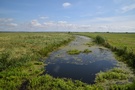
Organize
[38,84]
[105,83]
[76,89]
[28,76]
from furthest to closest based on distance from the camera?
[28,76] < [105,83] < [38,84] < [76,89]

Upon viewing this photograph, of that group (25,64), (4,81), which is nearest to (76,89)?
(4,81)

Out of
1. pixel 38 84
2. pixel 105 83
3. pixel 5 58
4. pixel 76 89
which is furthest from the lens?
pixel 5 58

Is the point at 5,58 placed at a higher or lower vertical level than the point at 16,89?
higher

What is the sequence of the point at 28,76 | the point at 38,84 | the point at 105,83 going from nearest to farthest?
the point at 38,84, the point at 105,83, the point at 28,76

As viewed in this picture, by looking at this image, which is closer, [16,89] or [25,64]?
[16,89]

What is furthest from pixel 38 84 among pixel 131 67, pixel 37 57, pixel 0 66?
pixel 131 67

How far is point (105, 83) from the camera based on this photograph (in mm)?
10766

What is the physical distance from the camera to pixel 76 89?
924cm

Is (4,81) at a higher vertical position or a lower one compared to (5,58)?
lower

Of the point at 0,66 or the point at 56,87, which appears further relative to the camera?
the point at 0,66

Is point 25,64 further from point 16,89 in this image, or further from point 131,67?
point 131,67

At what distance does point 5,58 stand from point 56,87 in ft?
24.0

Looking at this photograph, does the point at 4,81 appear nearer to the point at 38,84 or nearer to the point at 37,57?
the point at 38,84

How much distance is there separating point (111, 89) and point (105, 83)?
52.3 inches
